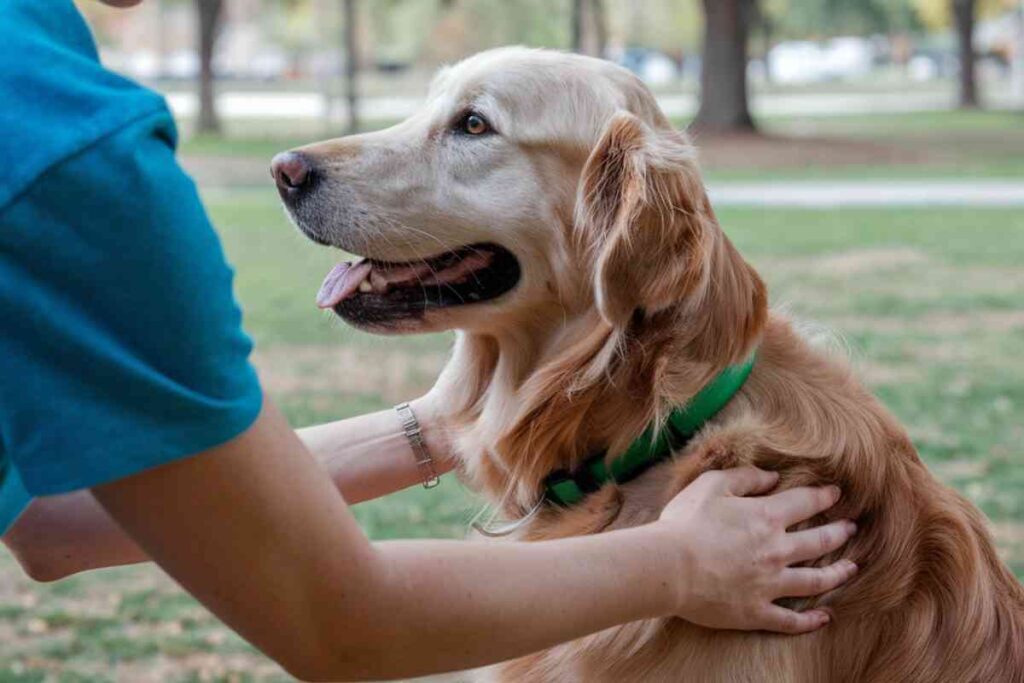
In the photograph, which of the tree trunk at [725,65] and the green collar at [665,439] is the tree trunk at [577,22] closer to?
the tree trunk at [725,65]

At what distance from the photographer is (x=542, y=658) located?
2564 millimetres

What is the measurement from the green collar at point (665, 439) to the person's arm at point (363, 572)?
14.4 inches

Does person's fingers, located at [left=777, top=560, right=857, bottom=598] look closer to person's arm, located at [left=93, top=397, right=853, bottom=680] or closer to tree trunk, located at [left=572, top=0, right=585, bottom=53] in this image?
person's arm, located at [left=93, top=397, right=853, bottom=680]

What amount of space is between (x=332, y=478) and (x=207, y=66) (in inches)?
1156

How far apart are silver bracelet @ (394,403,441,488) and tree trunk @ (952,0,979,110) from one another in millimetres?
37990

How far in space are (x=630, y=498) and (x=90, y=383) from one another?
4.32ft

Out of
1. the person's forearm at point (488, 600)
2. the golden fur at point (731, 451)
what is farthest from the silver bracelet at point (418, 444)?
the person's forearm at point (488, 600)

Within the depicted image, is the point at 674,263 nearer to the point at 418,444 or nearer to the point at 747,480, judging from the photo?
the point at 747,480

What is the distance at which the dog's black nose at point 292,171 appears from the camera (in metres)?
2.85

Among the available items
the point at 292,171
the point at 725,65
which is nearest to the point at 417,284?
the point at 292,171

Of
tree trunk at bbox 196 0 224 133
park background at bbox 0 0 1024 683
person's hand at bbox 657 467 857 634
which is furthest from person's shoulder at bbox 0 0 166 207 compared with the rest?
tree trunk at bbox 196 0 224 133

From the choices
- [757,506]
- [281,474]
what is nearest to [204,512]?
[281,474]

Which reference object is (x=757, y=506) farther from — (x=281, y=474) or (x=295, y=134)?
(x=295, y=134)

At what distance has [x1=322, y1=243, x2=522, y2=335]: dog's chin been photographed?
112 inches
